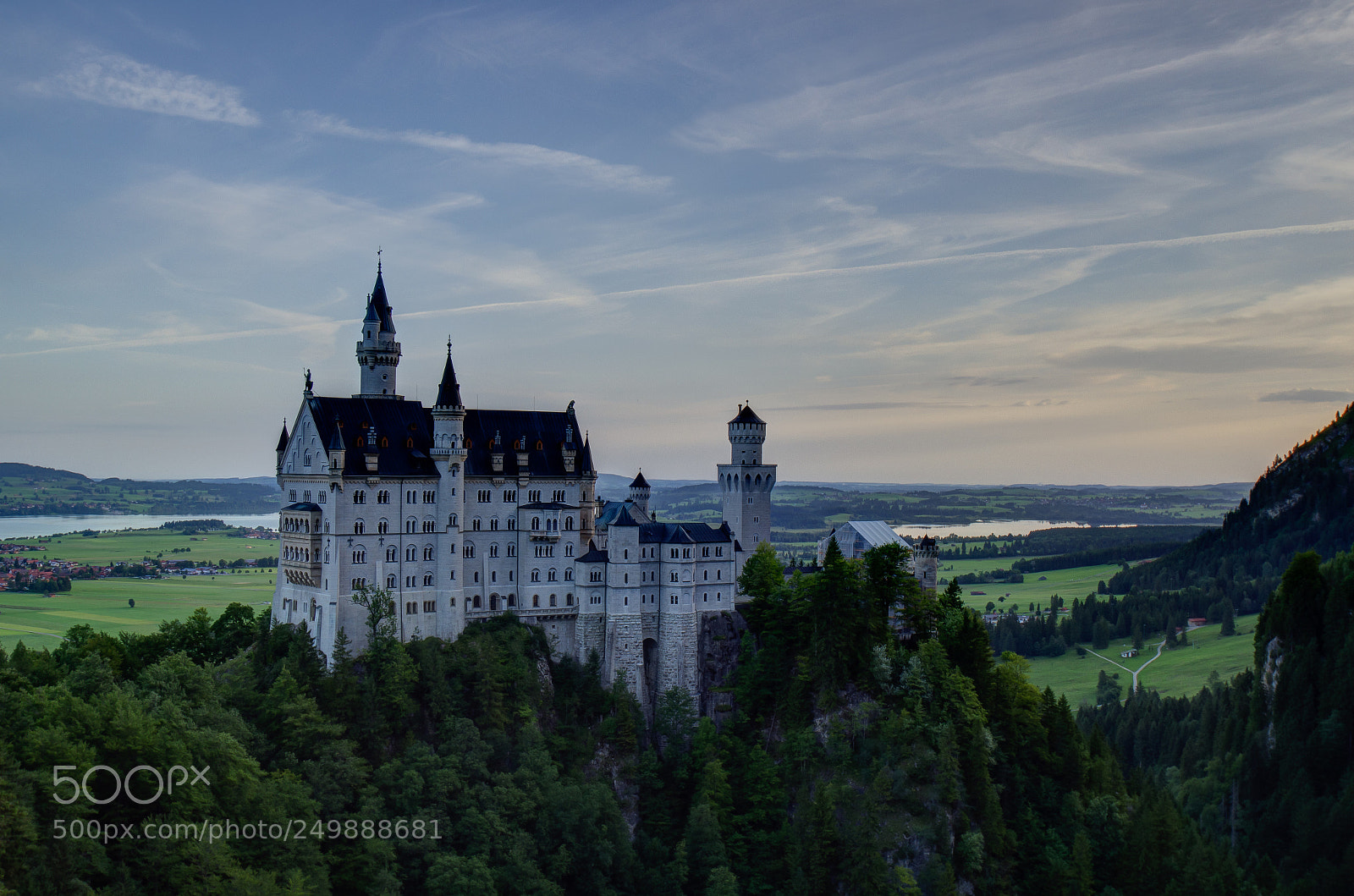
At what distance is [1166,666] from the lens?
170 m

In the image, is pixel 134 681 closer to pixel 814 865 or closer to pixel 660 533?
pixel 660 533

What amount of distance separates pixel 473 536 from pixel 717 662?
2333 cm

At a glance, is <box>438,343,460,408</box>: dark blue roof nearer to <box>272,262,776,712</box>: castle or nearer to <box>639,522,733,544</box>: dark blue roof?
<box>272,262,776,712</box>: castle

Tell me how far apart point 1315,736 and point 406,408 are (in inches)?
3629

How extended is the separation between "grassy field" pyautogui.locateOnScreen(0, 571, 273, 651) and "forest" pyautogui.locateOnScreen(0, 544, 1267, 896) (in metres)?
54.2

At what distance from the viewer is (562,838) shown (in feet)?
260

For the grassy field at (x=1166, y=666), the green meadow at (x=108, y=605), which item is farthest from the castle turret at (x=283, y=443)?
the grassy field at (x=1166, y=666)

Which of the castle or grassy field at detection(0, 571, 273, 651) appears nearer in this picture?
the castle

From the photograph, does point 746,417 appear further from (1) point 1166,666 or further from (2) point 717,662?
(1) point 1166,666

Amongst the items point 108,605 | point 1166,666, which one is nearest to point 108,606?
point 108,605

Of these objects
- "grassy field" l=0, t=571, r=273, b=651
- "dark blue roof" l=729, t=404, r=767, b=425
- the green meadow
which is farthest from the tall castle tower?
the green meadow

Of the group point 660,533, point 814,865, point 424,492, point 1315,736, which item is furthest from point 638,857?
point 1315,736

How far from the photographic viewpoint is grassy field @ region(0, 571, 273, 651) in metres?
142

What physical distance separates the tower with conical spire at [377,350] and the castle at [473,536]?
0.43 ft
